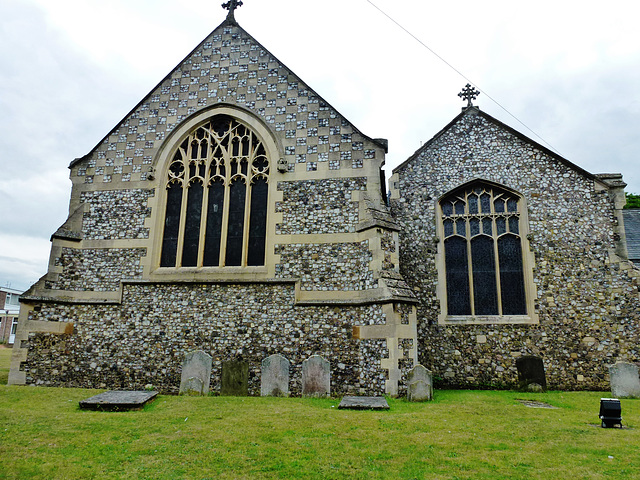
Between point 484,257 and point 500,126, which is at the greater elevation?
point 500,126

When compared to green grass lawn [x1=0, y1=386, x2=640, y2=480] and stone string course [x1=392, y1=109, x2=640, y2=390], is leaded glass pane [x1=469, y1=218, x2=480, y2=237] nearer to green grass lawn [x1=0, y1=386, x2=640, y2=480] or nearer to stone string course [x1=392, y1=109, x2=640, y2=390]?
stone string course [x1=392, y1=109, x2=640, y2=390]

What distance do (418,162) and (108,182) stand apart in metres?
9.47

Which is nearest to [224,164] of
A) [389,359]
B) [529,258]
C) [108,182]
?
[108,182]

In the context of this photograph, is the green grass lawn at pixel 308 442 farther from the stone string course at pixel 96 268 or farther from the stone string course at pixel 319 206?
the stone string course at pixel 319 206

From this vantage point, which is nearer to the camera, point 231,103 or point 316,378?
point 316,378

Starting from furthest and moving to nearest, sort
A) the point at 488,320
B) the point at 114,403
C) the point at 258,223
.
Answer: the point at 488,320
the point at 258,223
the point at 114,403

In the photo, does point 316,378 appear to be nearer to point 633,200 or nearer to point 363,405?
point 363,405

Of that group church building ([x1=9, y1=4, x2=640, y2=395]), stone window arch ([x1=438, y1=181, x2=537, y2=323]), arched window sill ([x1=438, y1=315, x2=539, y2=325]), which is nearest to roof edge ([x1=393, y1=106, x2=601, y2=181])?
church building ([x1=9, y1=4, x2=640, y2=395])

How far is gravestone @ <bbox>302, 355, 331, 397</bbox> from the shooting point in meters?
9.21

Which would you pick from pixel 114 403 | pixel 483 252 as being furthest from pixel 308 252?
pixel 483 252

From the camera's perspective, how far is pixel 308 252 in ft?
35.2

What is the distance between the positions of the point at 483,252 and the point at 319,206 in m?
5.29

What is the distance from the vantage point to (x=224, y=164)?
12.0m

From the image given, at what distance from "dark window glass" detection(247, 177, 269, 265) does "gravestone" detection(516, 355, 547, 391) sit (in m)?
7.53
